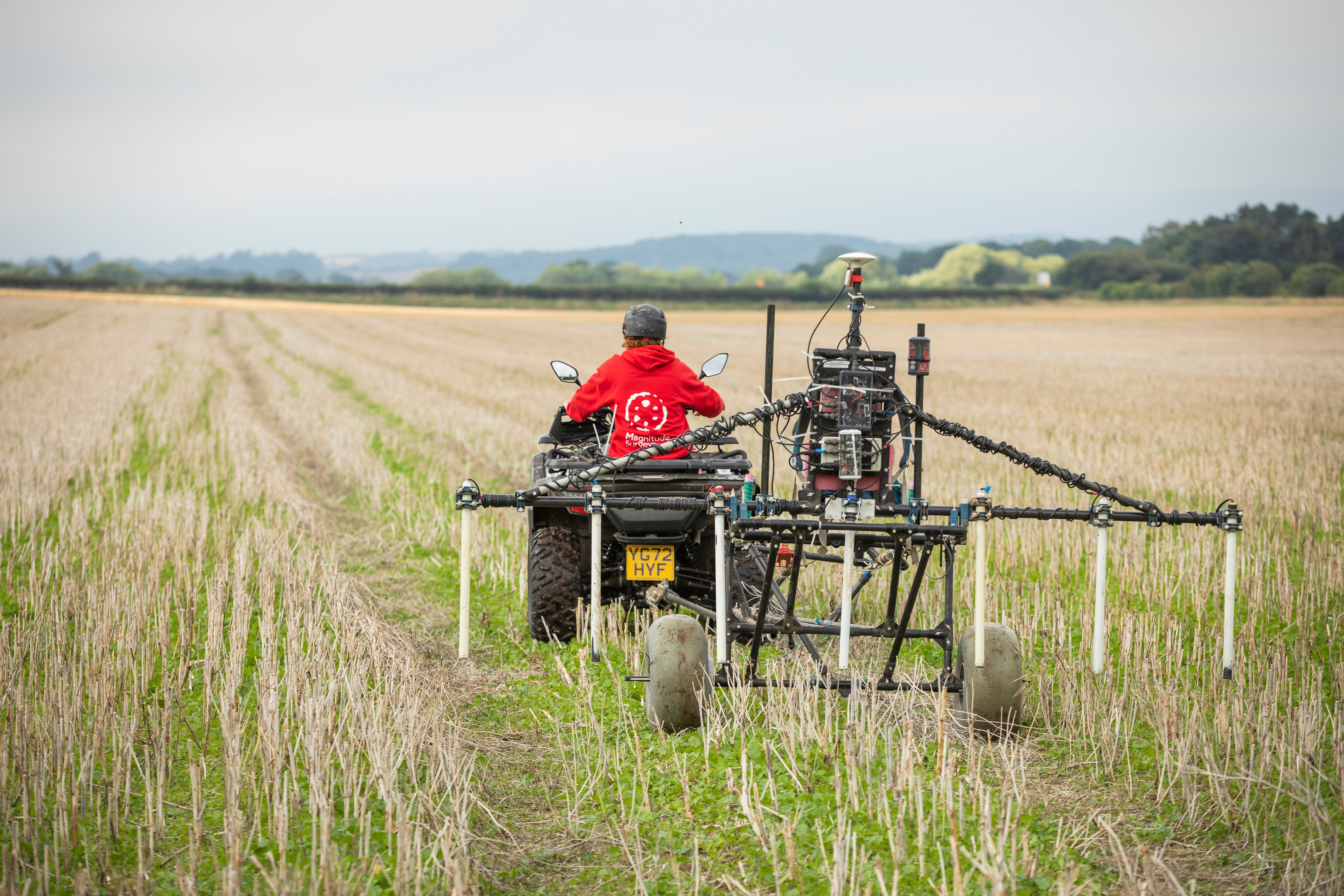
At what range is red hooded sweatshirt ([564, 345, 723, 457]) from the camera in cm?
636

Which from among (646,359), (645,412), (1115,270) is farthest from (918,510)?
(1115,270)

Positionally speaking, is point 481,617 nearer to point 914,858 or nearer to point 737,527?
point 737,527

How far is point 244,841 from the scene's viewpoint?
3.80 meters

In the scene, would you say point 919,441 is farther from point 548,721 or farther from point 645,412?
point 548,721

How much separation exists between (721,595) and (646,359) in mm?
2035

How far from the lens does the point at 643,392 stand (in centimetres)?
636

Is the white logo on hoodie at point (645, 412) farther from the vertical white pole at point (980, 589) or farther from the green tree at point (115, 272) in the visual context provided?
the green tree at point (115, 272)

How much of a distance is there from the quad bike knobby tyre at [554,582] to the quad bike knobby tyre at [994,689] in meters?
2.50

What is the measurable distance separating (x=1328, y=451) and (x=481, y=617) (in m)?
11.0

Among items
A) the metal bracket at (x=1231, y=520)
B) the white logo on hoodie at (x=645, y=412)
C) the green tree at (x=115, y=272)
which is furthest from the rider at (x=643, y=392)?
the green tree at (x=115, y=272)

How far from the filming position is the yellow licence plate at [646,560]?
6.07 metres

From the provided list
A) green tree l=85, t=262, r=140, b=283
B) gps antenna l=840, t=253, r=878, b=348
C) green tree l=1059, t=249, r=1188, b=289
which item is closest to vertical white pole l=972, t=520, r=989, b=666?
gps antenna l=840, t=253, r=878, b=348

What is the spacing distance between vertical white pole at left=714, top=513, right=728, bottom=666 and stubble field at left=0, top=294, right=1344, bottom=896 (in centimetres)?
33

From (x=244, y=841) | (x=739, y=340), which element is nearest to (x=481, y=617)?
(x=244, y=841)
